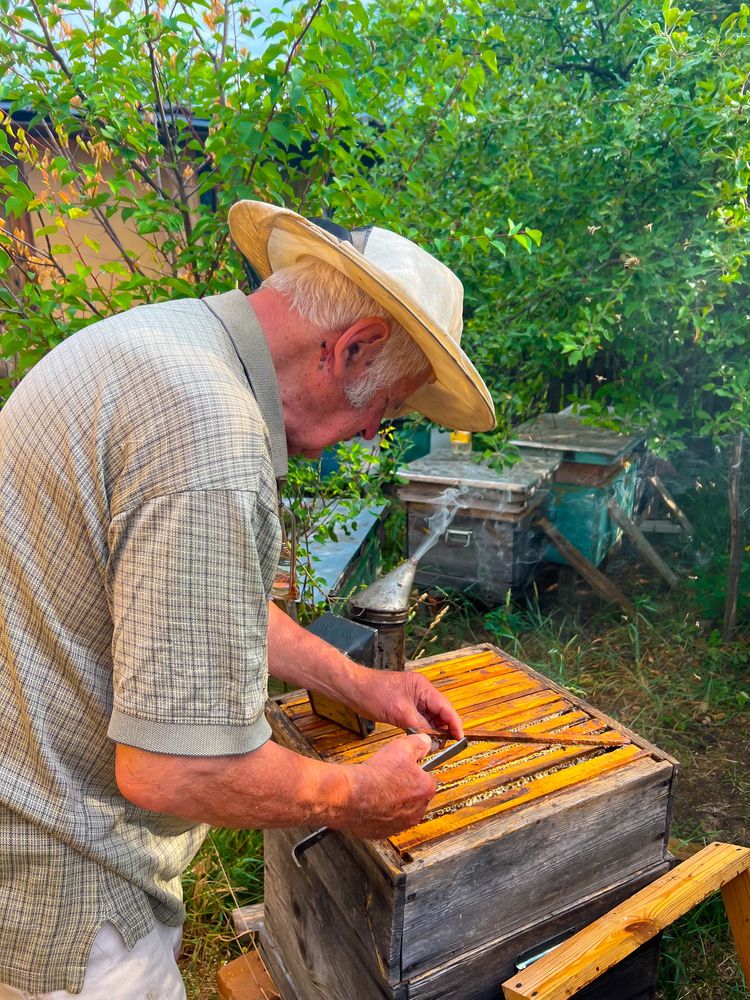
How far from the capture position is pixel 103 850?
4.37ft

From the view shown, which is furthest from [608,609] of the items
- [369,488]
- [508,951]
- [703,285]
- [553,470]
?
[508,951]

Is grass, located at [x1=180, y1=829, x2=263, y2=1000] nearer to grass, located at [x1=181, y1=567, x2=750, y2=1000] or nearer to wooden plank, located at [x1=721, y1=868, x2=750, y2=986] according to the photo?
grass, located at [x1=181, y1=567, x2=750, y2=1000]

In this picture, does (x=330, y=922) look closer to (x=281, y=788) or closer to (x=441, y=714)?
(x=441, y=714)

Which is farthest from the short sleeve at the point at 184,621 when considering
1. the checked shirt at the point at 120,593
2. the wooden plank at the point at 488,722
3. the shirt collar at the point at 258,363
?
the wooden plank at the point at 488,722

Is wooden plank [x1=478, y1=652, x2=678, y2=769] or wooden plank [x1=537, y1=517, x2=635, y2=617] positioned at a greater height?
wooden plank [x1=478, y1=652, x2=678, y2=769]

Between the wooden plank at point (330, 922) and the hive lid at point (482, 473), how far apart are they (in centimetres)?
235

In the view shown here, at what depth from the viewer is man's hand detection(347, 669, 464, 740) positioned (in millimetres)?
1749

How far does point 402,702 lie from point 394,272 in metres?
0.98

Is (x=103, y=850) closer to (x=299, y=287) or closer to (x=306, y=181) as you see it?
(x=299, y=287)

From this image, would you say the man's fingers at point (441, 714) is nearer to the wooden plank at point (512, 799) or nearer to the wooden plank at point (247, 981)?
the wooden plank at point (512, 799)

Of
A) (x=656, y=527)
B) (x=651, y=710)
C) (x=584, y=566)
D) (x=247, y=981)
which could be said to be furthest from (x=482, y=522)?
(x=247, y=981)

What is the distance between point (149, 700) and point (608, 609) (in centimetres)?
393

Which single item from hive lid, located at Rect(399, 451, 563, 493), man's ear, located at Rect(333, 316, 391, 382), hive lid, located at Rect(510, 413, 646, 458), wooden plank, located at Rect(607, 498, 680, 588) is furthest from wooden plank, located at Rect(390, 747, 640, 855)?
wooden plank, located at Rect(607, 498, 680, 588)

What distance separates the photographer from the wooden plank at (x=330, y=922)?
1.43m
